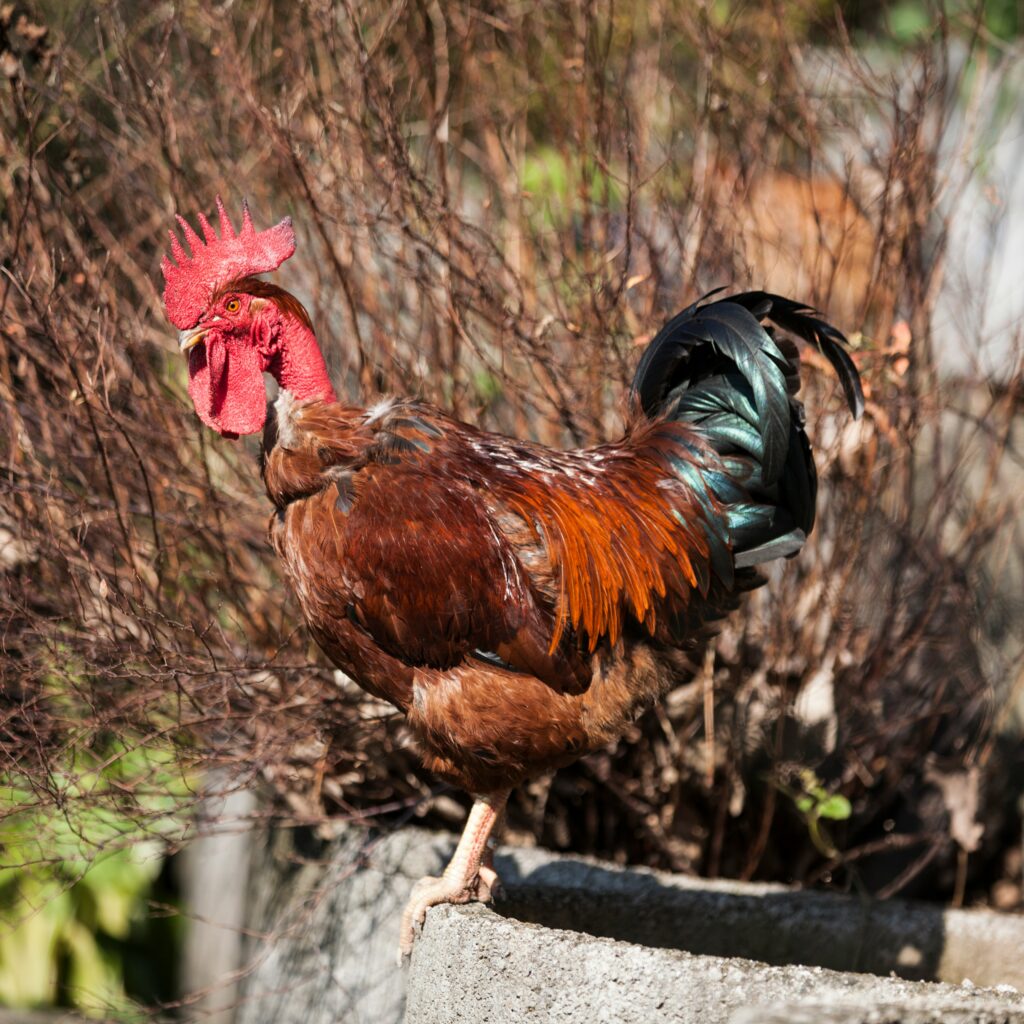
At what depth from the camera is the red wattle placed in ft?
8.54

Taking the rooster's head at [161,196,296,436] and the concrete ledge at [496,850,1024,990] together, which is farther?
the concrete ledge at [496,850,1024,990]

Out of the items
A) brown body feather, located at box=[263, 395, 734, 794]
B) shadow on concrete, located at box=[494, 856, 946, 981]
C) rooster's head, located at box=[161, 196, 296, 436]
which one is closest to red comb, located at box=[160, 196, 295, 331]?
rooster's head, located at box=[161, 196, 296, 436]

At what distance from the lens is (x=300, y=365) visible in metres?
2.70

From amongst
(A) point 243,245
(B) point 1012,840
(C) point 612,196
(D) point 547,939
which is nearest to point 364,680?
(D) point 547,939

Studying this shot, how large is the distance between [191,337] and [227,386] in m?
0.14

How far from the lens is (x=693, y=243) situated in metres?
3.92

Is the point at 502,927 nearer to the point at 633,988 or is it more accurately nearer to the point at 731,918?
the point at 633,988

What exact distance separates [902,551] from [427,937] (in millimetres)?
2147

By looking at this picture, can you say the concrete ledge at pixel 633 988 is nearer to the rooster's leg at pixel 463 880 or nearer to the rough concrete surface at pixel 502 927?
the rough concrete surface at pixel 502 927

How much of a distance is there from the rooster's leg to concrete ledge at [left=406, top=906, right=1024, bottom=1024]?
140 millimetres

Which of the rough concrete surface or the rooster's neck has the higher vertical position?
the rooster's neck

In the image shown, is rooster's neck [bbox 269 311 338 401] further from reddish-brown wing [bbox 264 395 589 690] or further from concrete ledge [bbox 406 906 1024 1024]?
concrete ledge [bbox 406 906 1024 1024]

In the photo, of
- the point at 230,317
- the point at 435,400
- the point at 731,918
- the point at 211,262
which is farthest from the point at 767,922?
the point at 211,262

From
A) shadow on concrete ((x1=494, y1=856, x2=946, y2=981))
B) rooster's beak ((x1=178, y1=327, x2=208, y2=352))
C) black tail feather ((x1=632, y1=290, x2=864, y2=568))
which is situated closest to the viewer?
rooster's beak ((x1=178, y1=327, x2=208, y2=352))
